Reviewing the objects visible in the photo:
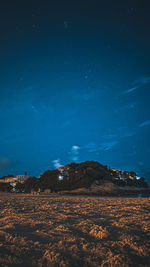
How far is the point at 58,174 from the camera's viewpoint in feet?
142

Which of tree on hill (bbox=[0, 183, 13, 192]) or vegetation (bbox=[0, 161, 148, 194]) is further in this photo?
tree on hill (bbox=[0, 183, 13, 192])

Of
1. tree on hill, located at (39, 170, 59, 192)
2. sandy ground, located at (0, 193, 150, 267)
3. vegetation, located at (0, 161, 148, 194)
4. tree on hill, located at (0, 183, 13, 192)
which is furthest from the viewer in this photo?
tree on hill, located at (0, 183, 13, 192)

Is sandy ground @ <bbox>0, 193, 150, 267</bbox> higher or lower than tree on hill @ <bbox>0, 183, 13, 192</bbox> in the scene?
higher

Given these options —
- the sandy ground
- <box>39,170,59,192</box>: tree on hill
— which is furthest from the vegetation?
the sandy ground

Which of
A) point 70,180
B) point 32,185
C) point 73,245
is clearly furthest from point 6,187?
point 73,245

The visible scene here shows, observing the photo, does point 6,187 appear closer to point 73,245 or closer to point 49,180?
point 49,180

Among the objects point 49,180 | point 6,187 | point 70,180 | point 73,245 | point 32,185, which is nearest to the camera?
point 73,245

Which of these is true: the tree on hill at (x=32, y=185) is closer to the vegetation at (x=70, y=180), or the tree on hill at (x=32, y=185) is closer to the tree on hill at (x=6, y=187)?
the vegetation at (x=70, y=180)

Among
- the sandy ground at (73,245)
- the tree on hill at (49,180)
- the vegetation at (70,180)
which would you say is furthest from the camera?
the tree on hill at (49,180)

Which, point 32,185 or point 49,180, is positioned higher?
point 49,180

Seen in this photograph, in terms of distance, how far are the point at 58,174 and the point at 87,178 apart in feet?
28.1

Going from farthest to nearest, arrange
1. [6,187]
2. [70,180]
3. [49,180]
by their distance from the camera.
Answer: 1. [6,187]
2. [49,180]
3. [70,180]

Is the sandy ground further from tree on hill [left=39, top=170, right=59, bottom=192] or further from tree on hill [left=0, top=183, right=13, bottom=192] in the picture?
tree on hill [left=0, top=183, right=13, bottom=192]

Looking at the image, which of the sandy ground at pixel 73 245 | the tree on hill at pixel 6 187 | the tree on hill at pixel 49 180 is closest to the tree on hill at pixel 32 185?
the tree on hill at pixel 49 180
